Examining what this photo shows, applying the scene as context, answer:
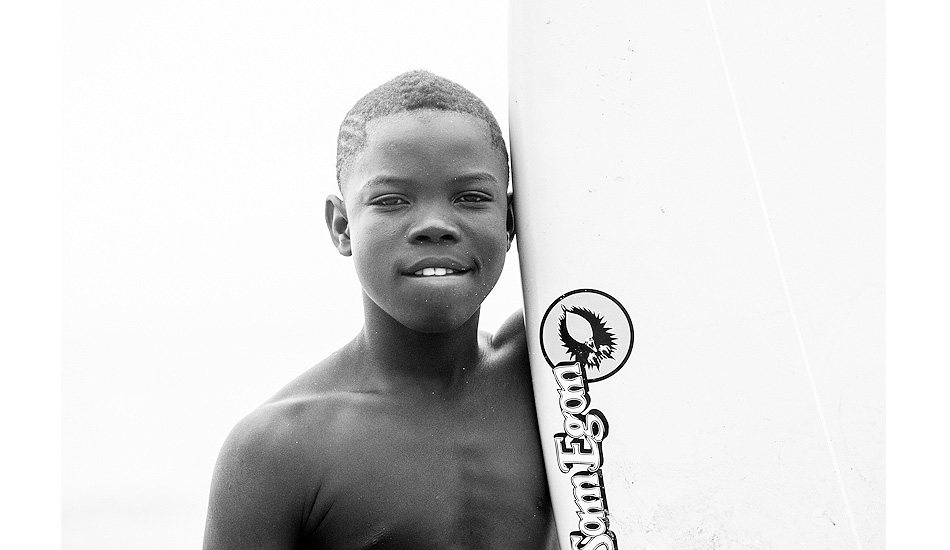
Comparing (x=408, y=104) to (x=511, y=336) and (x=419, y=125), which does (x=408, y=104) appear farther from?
(x=511, y=336)

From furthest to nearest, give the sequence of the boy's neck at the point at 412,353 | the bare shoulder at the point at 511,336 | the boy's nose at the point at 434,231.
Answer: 1. the bare shoulder at the point at 511,336
2. the boy's neck at the point at 412,353
3. the boy's nose at the point at 434,231

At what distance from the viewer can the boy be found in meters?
1.27

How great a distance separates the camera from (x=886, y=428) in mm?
1316

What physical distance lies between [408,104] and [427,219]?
0.16 meters

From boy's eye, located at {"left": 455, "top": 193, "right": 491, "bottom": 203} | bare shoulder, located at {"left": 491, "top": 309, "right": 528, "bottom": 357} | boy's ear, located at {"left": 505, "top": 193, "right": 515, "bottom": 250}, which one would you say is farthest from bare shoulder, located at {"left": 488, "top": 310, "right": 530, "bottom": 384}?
boy's eye, located at {"left": 455, "top": 193, "right": 491, "bottom": 203}

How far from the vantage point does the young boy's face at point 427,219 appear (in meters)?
1.26

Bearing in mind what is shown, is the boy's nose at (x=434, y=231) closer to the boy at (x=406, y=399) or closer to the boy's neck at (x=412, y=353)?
the boy at (x=406, y=399)

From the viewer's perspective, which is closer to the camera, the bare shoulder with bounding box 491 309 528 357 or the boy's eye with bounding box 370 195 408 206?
the boy's eye with bounding box 370 195 408 206

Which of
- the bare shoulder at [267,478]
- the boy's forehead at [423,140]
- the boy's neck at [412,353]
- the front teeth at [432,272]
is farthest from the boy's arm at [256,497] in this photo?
the boy's forehead at [423,140]

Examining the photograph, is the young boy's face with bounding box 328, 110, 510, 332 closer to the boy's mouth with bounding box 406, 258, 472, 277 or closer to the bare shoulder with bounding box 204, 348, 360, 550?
the boy's mouth with bounding box 406, 258, 472, 277

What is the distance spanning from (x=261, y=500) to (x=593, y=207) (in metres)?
0.57

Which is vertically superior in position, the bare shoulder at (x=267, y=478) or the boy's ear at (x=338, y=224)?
the boy's ear at (x=338, y=224)

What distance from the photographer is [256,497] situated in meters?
1.27

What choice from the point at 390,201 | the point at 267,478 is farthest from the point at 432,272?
the point at 267,478
